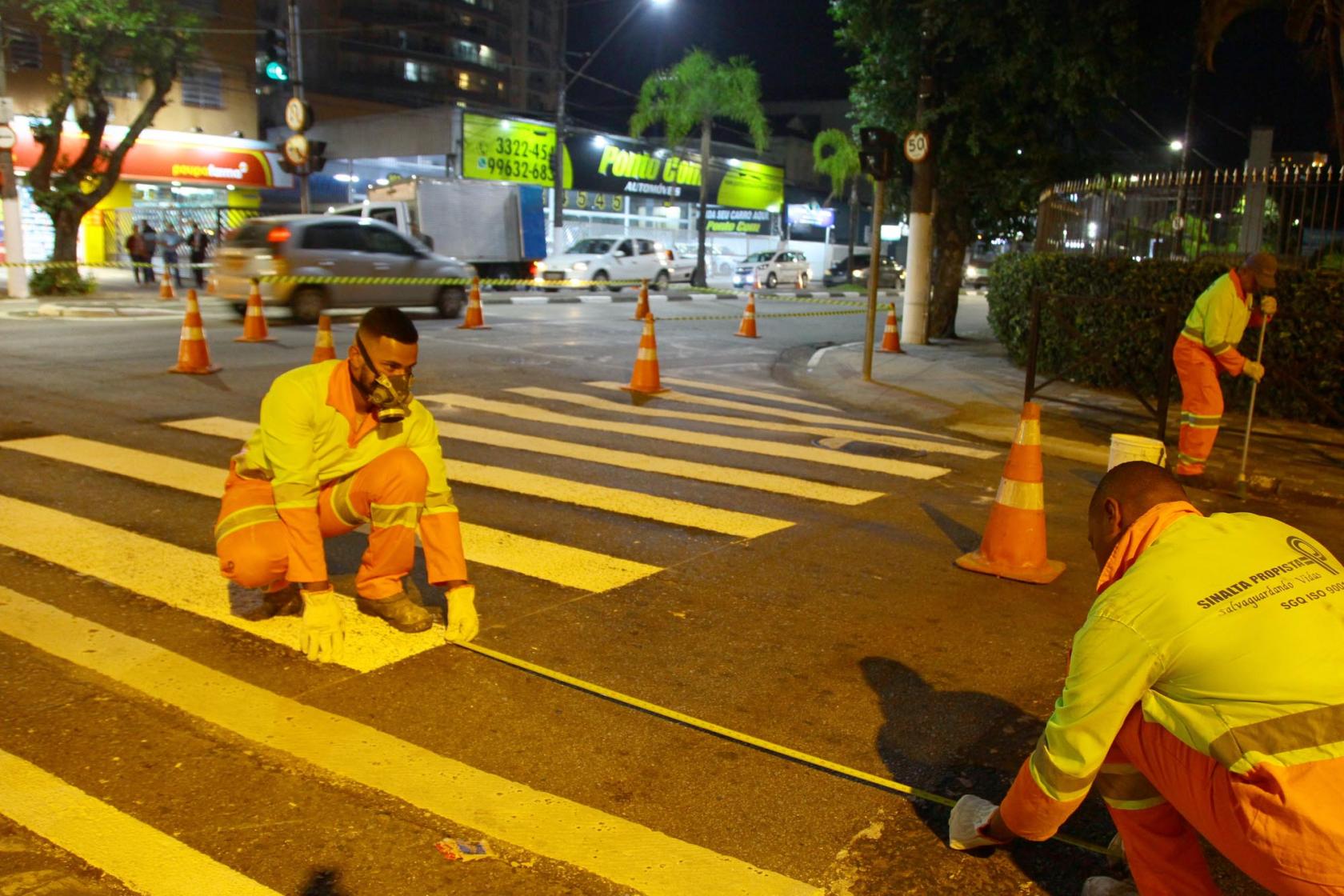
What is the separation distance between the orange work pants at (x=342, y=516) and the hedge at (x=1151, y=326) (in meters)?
7.37

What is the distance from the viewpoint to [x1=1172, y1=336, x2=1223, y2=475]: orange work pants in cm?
859

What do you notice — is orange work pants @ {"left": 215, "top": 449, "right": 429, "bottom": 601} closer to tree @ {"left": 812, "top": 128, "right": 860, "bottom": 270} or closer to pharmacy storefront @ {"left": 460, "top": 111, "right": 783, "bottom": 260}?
pharmacy storefront @ {"left": 460, "top": 111, "right": 783, "bottom": 260}

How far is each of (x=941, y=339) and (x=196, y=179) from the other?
82.8 ft

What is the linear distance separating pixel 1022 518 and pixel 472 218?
25.7 metres

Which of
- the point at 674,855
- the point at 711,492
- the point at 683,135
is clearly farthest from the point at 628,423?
the point at 683,135

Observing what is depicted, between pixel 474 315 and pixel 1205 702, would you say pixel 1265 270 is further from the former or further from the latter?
pixel 474 315

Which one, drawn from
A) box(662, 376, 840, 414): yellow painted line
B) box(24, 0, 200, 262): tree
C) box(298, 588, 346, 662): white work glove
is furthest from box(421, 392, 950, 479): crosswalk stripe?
box(24, 0, 200, 262): tree

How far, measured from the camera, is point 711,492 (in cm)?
781

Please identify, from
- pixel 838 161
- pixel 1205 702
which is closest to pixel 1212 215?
pixel 1205 702

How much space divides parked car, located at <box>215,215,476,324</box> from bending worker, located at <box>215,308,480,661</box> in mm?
14672

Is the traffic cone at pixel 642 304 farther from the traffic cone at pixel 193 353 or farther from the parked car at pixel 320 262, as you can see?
the traffic cone at pixel 193 353

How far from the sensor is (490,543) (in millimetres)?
6305

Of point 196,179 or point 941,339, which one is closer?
point 941,339

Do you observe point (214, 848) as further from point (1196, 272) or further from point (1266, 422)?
point (1196, 272)
